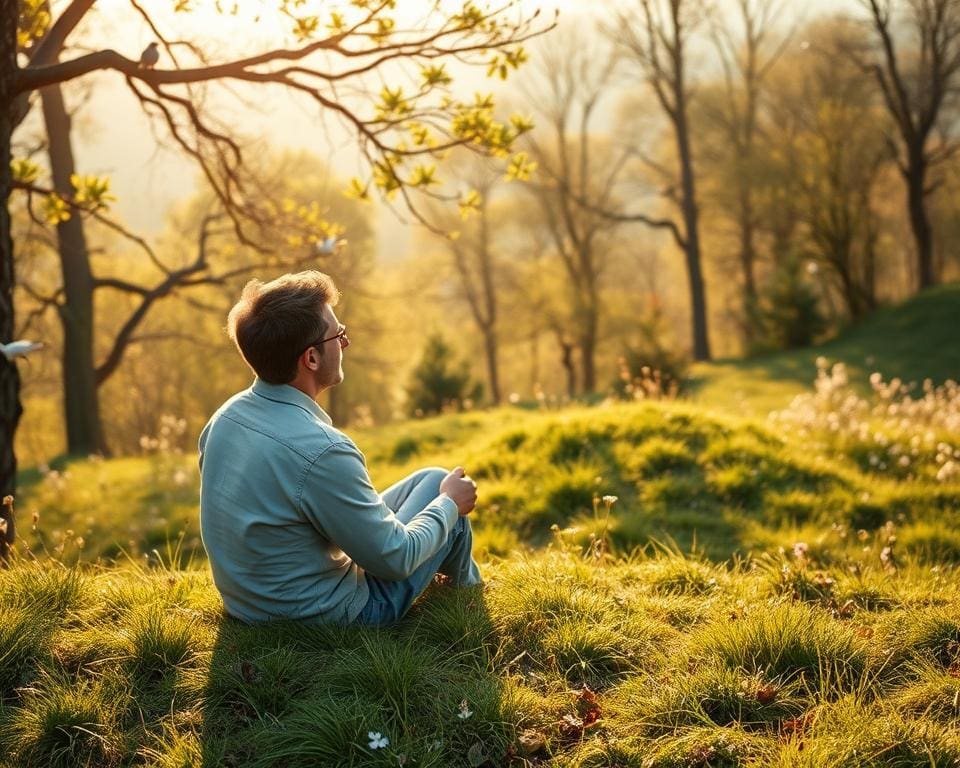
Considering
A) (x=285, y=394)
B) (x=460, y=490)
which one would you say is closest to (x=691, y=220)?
(x=460, y=490)

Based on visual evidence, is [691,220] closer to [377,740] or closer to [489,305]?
[489,305]

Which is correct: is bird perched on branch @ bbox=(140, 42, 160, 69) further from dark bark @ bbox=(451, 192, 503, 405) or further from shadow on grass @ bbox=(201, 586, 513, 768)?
dark bark @ bbox=(451, 192, 503, 405)

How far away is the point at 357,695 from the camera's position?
305 centimetres

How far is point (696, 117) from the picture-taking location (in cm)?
3309

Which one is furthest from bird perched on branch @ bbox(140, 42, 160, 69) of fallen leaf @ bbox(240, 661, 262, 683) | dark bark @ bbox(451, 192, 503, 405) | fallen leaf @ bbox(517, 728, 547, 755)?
dark bark @ bbox(451, 192, 503, 405)

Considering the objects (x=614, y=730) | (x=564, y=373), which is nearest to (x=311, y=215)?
(x=614, y=730)

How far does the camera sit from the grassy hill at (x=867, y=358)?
60.1 ft

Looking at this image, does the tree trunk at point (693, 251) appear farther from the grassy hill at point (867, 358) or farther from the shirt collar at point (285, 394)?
the shirt collar at point (285, 394)

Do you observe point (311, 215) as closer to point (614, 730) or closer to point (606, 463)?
point (606, 463)

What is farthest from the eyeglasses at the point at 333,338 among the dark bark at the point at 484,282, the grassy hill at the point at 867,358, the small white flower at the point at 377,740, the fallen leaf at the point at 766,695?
the dark bark at the point at 484,282

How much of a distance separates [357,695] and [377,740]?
1.04ft

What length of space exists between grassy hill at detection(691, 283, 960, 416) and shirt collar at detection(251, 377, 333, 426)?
1326cm

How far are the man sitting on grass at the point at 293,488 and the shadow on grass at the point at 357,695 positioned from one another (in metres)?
0.21

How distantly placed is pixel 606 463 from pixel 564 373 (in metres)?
42.0
